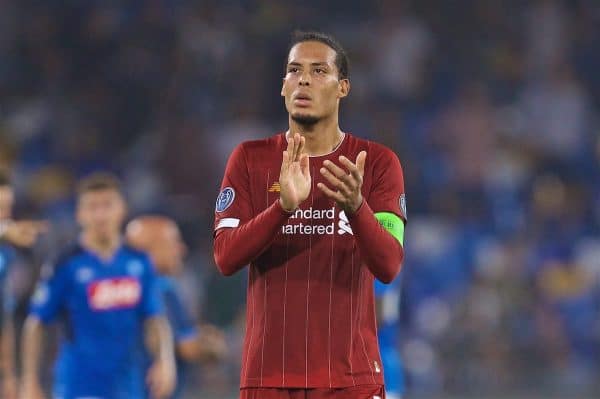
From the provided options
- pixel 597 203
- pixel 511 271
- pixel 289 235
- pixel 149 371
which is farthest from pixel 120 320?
pixel 597 203

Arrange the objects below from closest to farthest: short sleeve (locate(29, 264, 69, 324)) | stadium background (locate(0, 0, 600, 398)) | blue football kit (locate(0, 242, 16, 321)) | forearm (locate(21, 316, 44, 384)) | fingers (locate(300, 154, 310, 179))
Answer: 1. fingers (locate(300, 154, 310, 179))
2. forearm (locate(21, 316, 44, 384))
3. short sleeve (locate(29, 264, 69, 324))
4. blue football kit (locate(0, 242, 16, 321))
5. stadium background (locate(0, 0, 600, 398))

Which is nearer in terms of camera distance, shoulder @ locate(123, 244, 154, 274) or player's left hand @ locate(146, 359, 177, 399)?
player's left hand @ locate(146, 359, 177, 399)

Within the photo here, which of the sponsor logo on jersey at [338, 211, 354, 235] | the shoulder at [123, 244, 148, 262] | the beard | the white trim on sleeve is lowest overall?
the sponsor logo on jersey at [338, 211, 354, 235]

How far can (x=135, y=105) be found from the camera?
12375 mm

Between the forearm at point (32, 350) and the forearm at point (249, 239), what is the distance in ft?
10.5

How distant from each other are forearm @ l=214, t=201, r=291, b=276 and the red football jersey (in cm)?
11

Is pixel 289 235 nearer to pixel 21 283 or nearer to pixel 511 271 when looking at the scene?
pixel 21 283

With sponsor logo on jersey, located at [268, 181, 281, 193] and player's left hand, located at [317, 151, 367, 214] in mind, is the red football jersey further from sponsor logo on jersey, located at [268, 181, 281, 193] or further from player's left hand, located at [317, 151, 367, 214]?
player's left hand, located at [317, 151, 367, 214]

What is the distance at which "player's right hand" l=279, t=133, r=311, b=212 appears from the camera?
134 inches

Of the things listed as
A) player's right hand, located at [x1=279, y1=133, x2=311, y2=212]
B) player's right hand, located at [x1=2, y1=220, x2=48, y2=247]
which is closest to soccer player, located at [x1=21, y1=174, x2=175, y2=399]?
player's right hand, located at [x1=2, y1=220, x2=48, y2=247]

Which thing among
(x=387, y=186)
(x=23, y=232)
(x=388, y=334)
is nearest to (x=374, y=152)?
(x=387, y=186)

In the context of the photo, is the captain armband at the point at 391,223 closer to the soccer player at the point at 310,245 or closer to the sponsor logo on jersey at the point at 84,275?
the soccer player at the point at 310,245

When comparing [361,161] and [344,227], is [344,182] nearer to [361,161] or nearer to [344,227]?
[361,161]

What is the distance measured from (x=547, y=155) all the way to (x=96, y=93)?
15.3ft
